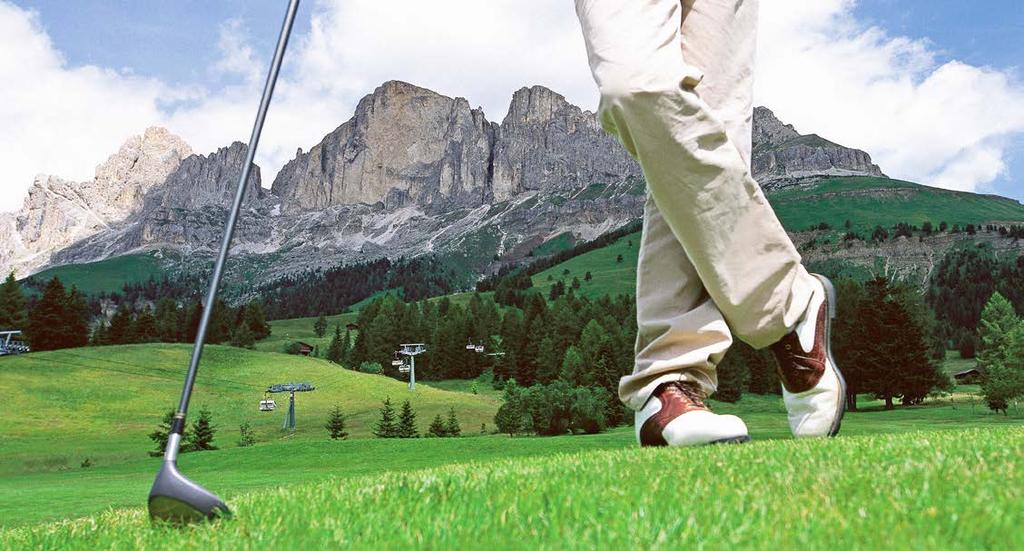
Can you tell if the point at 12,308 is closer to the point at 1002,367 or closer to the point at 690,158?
the point at 1002,367

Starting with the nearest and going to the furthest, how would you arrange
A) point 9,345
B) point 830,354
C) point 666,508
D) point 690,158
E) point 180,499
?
point 666,508
point 180,499
point 690,158
point 830,354
point 9,345

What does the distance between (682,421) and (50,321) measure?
358 feet

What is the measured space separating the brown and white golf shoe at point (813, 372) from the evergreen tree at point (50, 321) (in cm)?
10598

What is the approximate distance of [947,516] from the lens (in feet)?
5.28

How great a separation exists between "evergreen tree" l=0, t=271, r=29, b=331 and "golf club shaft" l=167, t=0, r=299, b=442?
10809 cm

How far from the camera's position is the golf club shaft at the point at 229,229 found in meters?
2.37

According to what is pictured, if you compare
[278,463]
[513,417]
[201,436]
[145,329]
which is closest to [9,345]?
[145,329]

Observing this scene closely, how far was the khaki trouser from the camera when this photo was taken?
3.38 m

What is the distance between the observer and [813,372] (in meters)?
4.17

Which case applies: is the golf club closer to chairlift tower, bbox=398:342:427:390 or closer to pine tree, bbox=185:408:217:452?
pine tree, bbox=185:408:217:452

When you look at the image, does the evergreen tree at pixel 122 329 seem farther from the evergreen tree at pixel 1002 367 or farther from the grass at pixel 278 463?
the evergreen tree at pixel 1002 367

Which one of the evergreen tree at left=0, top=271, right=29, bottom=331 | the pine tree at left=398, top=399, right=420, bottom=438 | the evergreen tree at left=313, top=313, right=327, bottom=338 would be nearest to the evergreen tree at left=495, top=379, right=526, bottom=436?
the pine tree at left=398, top=399, right=420, bottom=438

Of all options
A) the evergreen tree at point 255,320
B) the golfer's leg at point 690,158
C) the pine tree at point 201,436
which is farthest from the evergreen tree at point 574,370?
the golfer's leg at point 690,158

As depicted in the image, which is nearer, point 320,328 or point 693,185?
point 693,185
